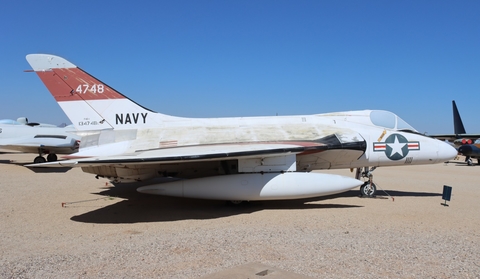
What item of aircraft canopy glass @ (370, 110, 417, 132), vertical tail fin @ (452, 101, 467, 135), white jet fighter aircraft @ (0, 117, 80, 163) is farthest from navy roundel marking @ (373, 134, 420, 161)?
vertical tail fin @ (452, 101, 467, 135)

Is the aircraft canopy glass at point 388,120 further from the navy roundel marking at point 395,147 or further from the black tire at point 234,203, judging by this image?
the black tire at point 234,203

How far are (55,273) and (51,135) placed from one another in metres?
20.4

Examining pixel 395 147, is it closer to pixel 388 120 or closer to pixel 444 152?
pixel 388 120

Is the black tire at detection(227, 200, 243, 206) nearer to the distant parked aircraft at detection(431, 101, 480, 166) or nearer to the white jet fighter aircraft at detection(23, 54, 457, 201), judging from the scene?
the white jet fighter aircraft at detection(23, 54, 457, 201)

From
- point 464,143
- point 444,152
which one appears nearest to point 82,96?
point 444,152

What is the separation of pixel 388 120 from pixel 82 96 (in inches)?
380

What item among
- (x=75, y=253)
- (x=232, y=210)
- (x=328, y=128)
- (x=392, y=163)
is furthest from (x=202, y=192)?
(x=392, y=163)

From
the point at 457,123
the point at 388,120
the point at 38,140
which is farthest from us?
the point at 457,123

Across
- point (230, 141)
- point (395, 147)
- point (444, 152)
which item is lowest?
point (444, 152)

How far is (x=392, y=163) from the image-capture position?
36.5 ft

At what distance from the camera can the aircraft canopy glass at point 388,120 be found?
11.7 meters

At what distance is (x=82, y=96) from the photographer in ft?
35.7

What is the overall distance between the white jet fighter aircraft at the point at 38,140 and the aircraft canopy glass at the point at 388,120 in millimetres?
17436

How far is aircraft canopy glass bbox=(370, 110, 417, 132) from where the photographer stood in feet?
38.2
